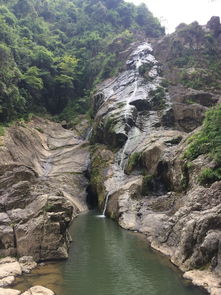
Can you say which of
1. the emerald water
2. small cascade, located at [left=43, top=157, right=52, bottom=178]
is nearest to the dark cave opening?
small cascade, located at [left=43, top=157, right=52, bottom=178]

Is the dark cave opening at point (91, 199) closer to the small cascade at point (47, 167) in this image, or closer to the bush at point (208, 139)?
the small cascade at point (47, 167)

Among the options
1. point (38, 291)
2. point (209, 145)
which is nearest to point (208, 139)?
point (209, 145)

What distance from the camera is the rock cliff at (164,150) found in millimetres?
19609

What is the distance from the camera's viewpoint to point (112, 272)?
19.0 metres

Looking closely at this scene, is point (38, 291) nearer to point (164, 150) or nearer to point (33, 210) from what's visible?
point (33, 210)

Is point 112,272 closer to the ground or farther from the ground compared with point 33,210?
closer to the ground

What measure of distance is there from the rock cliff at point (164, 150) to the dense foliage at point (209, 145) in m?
0.72

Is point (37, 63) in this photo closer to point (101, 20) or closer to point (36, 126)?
point (36, 126)

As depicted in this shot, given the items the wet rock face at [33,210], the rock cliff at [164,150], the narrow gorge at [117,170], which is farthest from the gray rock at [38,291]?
the rock cliff at [164,150]

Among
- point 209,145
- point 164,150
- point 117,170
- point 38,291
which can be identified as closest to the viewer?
point 38,291

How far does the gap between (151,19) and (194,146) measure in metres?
81.9

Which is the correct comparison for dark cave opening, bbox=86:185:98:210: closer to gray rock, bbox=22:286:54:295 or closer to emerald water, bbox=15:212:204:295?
emerald water, bbox=15:212:204:295

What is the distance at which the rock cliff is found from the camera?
64.3 feet

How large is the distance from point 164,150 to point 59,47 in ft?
196
